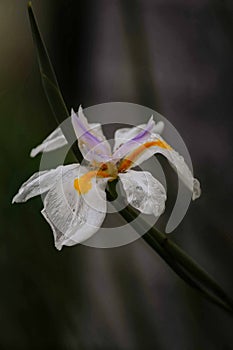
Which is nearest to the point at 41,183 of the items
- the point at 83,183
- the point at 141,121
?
the point at 83,183

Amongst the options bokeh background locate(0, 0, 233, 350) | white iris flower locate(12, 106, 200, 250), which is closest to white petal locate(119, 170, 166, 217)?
white iris flower locate(12, 106, 200, 250)

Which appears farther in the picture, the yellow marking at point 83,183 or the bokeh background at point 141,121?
the bokeh background at point 141,121

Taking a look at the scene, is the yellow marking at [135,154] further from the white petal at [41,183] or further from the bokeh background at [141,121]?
the bokeh background at [141,121]

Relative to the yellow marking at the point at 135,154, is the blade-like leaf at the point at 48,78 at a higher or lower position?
higher

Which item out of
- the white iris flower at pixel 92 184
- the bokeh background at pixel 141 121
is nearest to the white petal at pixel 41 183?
the white iris flower at pixel 92 184

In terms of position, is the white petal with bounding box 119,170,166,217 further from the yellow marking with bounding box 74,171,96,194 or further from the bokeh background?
the bokeh background

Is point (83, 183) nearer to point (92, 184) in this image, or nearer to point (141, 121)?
point (92, 184)
